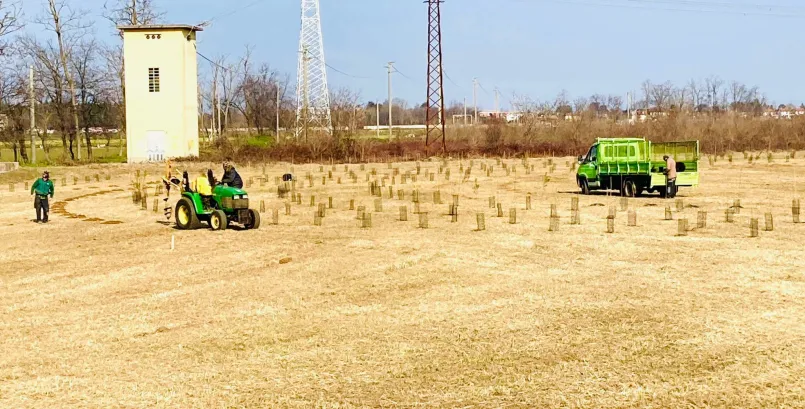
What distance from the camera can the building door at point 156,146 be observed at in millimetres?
50188

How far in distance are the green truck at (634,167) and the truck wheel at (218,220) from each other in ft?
43.8

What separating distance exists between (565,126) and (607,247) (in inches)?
2069

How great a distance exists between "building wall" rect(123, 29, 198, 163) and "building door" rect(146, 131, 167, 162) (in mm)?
55

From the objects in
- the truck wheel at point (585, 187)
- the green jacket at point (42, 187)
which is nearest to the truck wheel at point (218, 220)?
the green jacket at point (42, 187)

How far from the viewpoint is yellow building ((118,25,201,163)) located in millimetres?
50188

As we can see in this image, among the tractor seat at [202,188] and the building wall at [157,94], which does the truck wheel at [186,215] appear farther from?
the building wall at [157,94]

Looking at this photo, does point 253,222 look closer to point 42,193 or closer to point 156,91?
point 42,193

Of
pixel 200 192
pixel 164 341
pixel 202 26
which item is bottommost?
pixel 164 341

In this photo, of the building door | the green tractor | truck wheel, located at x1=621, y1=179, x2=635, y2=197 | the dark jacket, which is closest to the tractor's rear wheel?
the green tractor

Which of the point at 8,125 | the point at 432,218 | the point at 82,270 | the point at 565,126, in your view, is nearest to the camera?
the point at 82,270

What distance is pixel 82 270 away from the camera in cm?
1526

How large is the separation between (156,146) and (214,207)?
106 ft

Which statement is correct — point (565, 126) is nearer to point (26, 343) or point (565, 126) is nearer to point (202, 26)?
point (202, 26)

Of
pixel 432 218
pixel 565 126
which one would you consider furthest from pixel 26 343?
pixel 565 126
